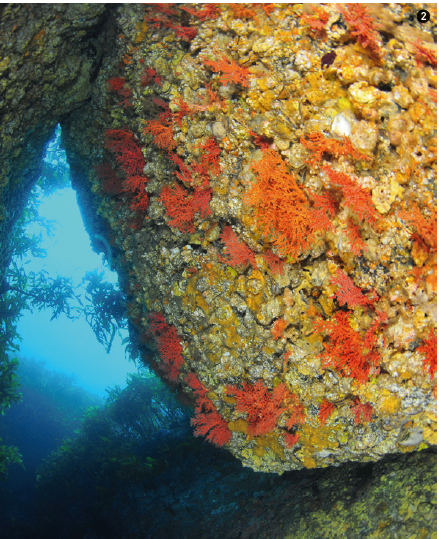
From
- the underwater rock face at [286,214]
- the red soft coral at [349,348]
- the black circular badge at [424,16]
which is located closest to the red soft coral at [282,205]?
the underwater rock face at [286,214]

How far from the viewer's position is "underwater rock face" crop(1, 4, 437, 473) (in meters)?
2.82

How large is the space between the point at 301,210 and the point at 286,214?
15cm

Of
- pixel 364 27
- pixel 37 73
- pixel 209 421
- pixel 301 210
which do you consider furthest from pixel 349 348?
pixel 37 73

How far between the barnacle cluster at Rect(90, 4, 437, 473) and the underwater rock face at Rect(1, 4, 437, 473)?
0.02m

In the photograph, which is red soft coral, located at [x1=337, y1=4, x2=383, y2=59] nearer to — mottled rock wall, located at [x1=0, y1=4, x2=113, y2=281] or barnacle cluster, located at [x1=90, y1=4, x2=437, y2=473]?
barnacle cluster, located at [x1=90, y1=4, x2=437, y2=473]

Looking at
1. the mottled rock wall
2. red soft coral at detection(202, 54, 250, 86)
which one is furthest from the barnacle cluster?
the mottled rock wall

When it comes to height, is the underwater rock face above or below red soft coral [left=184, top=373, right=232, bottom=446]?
above

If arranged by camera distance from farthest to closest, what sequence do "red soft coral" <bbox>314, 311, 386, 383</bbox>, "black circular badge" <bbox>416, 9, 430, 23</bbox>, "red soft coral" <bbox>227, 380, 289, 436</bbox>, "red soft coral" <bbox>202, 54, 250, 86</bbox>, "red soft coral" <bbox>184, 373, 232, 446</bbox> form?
1. "red soft coral" <bbox>184, 373, 232, 446</bbox>
2. "red soft coral" <bbox>227, 380, 289, 436</bbox>
3. "red soft coral" <bbox>202, 54, 250, 86</bbox>
4. "red soft coral" <bbox>314, 311, 386, 383</bbox>
5. "black circular badge" <bbox>416, 9, 430, 23</bbox>

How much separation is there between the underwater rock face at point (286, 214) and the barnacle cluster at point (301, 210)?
0.06 feet

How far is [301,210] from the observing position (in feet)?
9.93

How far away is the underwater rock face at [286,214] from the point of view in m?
2.82

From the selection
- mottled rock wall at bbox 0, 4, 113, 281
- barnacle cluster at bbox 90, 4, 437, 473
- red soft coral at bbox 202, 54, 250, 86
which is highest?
mottled rock wall at bbox 0, 4, 113, 281

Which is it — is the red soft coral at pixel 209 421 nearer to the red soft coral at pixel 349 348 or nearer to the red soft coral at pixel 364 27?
the red soft coral at pixel 349 348

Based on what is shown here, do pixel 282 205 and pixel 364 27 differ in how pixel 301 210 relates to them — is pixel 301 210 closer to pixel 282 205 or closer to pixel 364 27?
pixel 282 205
